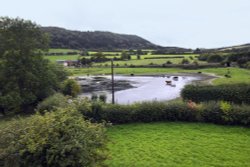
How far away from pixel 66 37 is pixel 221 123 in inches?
4593

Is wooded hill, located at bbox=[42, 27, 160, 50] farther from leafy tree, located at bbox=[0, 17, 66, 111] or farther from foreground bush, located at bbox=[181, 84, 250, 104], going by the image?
foreground bush, located at bbox=[181, 84, 250, 104]

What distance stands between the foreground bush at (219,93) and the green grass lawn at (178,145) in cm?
628

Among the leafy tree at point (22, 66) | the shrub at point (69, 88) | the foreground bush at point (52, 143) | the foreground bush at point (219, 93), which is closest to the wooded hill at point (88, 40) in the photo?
the shrub at point (69, 88)

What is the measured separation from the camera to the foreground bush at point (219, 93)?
2664cm

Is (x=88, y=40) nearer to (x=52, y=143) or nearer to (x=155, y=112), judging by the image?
(x=155, y=112)

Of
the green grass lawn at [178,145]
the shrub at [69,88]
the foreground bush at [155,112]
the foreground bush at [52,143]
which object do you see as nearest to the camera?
the foreground bush at [52,143]

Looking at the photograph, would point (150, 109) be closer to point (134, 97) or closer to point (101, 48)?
point (134, 97)

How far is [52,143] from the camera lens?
8.11 metres

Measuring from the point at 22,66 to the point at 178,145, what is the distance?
753 inches

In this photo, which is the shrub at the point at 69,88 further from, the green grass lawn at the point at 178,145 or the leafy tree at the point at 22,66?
the green grass lawn at the point at 178,145

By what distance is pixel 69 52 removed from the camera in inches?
4483

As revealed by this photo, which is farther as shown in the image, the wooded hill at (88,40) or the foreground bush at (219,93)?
the wooded hill at (88,40)

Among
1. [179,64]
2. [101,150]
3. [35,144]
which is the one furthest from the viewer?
[179,64]

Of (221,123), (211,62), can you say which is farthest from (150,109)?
(211,62)
